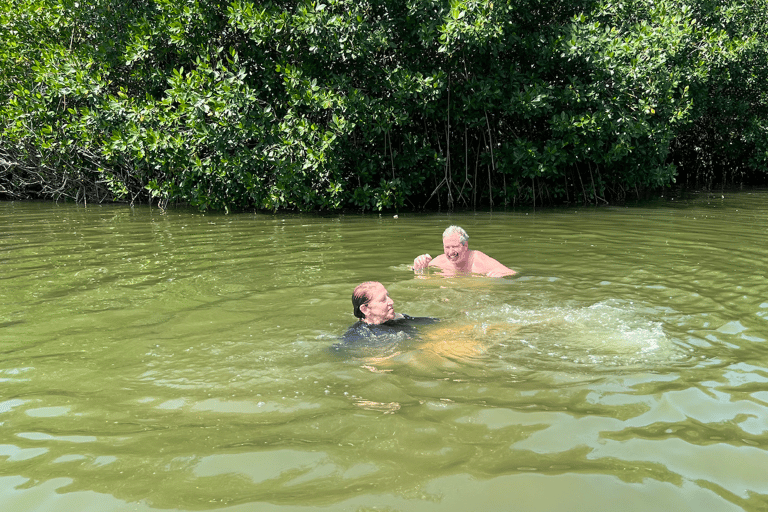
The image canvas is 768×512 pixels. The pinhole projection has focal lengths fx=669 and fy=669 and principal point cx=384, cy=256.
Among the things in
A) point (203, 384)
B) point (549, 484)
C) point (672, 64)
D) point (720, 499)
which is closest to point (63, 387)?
point (203, 384)

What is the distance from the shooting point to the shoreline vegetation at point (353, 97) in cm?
1463

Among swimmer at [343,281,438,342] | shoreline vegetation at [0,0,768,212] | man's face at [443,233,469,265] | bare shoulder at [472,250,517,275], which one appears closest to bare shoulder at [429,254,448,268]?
man's face at [443,233,469,265]

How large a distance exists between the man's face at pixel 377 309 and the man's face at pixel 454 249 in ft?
8.03

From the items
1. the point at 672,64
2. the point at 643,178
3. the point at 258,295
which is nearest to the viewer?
Answer: the point at 258,295

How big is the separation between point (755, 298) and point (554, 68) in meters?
11.0

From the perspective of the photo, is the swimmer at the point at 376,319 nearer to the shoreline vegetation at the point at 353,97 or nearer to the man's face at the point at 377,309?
the man's face at the point at 377,309

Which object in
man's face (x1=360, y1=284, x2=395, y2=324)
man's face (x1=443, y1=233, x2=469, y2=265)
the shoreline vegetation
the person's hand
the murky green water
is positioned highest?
the shoreline vegetation

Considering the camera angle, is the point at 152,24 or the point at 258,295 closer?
the point at 258,295

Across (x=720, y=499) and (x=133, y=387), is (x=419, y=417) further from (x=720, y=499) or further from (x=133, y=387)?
(x=133, y=387)

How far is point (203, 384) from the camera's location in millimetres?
4465

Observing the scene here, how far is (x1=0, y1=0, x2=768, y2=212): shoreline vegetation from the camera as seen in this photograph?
48.0 ft

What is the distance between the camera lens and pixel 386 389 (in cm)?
432

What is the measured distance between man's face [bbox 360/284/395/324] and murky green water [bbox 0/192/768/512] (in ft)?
1.25

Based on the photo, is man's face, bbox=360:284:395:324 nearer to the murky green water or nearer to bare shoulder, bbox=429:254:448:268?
the murky green water
